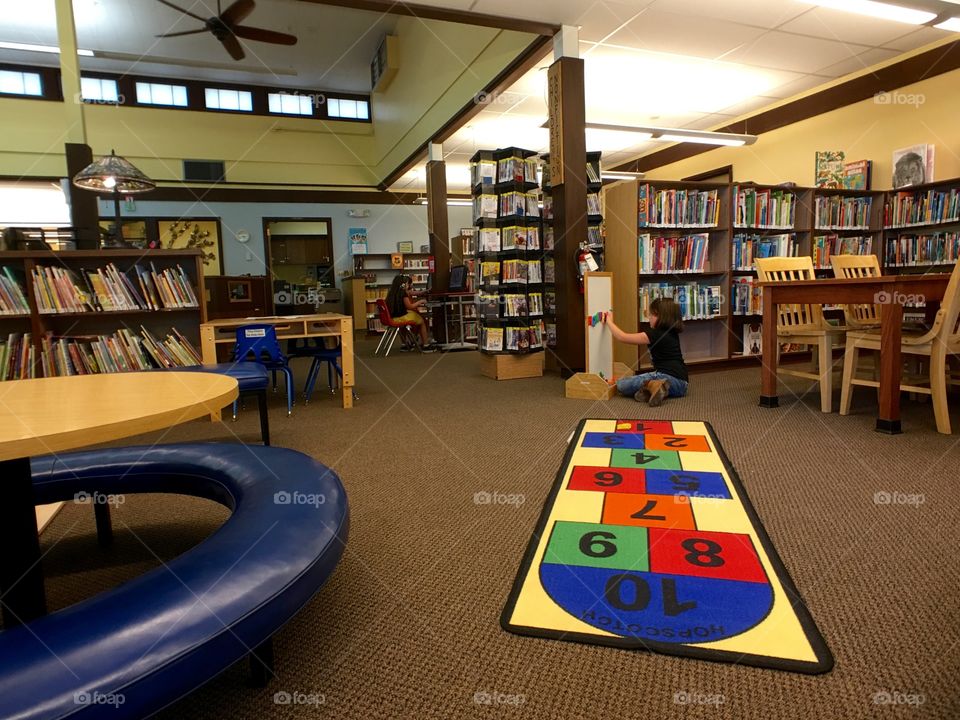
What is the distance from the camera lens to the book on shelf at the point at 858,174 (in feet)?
21.8

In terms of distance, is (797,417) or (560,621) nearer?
(560,621)

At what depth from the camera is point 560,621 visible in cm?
146

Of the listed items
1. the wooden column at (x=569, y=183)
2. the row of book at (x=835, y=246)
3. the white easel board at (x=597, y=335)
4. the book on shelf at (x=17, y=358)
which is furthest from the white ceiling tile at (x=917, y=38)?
the book on shelf at (x=17, y=358)

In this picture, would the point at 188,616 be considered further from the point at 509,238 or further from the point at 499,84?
the point at 499,84

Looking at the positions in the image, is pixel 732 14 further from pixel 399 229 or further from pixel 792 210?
pixel 399 229

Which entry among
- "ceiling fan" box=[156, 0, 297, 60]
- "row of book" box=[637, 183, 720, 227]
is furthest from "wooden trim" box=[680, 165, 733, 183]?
"ceiling fan" box=[156, 0, 297, 60]

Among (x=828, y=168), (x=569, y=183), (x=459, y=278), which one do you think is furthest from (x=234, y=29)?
(x=828, y=168)

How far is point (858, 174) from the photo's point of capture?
6703 millimetres

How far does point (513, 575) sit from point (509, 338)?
13.1ft

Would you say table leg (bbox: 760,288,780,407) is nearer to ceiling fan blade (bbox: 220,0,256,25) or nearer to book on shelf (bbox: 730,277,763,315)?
book on shelf (bbox: 730,277,763,315)

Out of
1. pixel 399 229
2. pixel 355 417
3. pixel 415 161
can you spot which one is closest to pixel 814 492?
pixel 355 417

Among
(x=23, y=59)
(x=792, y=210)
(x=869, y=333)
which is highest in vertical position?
(x=23, y=59)

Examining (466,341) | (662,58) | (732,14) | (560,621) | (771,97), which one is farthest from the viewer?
(466,341)

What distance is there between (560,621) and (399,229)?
40.7 ft
